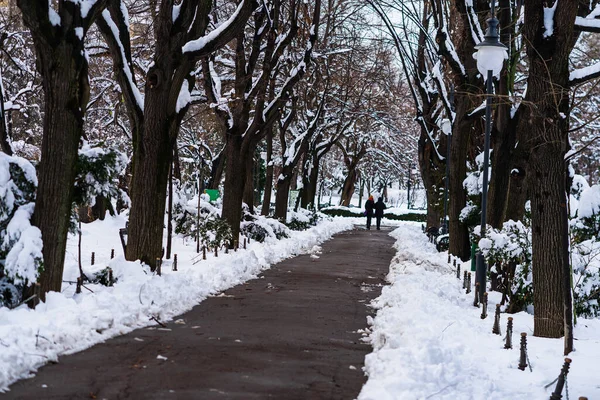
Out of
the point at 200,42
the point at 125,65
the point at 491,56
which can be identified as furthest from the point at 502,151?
the point at 125,65

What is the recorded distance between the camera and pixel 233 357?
25.8ft

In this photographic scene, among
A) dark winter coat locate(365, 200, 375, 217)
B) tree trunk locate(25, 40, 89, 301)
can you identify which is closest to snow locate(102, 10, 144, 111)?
tree trunk locate(25, 40, 89, 301)

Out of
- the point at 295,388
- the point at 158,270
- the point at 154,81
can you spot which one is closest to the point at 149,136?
the point at 154,81

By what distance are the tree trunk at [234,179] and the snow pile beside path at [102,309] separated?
4.83 metres

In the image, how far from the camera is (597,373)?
299 inches

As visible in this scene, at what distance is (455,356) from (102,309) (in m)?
4.35

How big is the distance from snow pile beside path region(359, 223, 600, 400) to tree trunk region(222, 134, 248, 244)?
9.88 meters

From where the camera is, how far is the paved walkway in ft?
21.0

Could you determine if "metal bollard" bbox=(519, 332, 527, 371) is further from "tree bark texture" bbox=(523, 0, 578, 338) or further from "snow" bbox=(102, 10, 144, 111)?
"snow" bbox=(102, 10, 144, 111)

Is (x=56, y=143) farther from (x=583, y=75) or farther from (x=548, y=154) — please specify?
(x=583, y=75)

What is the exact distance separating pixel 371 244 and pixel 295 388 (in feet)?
84.6

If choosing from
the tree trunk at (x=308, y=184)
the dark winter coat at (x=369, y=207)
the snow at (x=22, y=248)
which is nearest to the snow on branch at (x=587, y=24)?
the snow at (x=22, y=248)

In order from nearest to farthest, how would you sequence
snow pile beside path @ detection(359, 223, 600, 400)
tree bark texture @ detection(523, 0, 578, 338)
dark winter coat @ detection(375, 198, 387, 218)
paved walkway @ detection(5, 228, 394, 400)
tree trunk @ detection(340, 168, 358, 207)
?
paved walkway @ detection(5, 228, 394, 400) < snow pile beside path @ detection(359, 223, 600, 400) < tree bark texture @ detection(523, 0, 578, 338) < dark winter coat @ detection(375, 198, 387, 218) < tree trunk @ detection(340, 168, 358, 207)

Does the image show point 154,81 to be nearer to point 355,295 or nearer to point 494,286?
point 355,295
